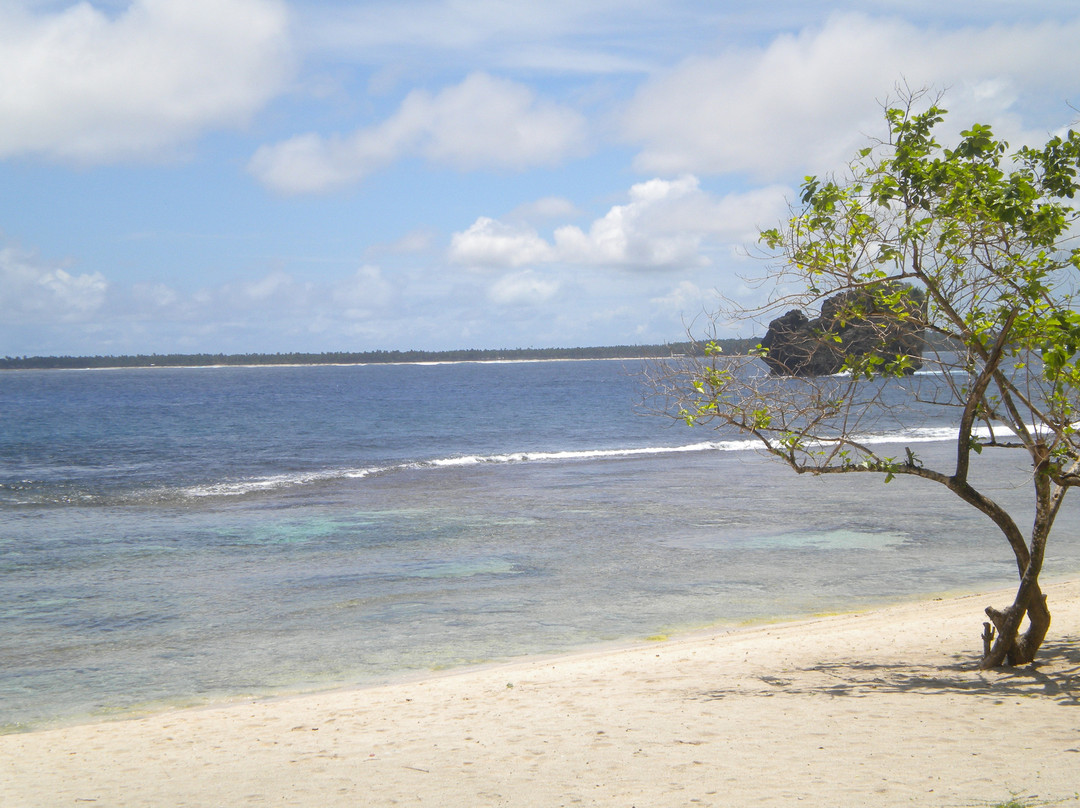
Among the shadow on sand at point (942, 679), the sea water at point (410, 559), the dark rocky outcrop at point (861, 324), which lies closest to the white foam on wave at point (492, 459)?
the sea water at point (410, 559)

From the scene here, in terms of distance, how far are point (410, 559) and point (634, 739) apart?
417 inches

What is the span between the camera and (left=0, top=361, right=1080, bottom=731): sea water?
36.5 ft

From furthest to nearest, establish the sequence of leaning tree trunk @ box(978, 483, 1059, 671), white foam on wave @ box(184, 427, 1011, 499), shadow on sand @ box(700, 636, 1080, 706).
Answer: white foam on wave @ box(184, 427, 1011, 499) < leaning tree trunk @ box(978, 483, 1059, 671) < shadow on sand @ box(700, 636, 1080, 706)

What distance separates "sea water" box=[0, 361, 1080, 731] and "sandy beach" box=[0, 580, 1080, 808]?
141 centimetres

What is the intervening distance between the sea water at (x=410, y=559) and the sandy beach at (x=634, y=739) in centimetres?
141

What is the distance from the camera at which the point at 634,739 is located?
22.5 feet

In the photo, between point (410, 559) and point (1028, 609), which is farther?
point (410, 559)

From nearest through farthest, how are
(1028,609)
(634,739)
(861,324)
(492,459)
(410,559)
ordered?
(634,739)
(1028,609)
(861,324)
(410,559)
(492,459)

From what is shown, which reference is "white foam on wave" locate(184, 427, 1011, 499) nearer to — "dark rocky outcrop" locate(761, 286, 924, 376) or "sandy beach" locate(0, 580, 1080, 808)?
"sandy beach" locate(0, 580, 1080, 808)

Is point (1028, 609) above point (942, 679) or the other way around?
above

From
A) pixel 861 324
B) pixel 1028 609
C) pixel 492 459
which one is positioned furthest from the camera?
pixel 492 459

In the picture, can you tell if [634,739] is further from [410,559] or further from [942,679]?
[410,559]

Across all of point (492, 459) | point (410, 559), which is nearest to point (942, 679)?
point (410, 559)

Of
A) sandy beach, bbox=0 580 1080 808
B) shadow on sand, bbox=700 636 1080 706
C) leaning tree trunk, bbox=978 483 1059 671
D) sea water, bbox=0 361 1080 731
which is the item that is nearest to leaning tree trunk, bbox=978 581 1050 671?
leaning tree trunk, bbox=978 483 1059 671
